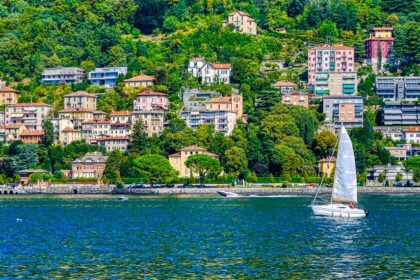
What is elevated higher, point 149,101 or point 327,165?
point 149,101

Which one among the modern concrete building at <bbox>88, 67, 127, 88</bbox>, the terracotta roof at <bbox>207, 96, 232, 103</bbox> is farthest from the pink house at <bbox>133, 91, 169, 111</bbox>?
the modern concrete building at <bbox>88, 67, 127, 88</bbox>

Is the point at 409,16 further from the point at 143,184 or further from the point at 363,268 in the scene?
the point at 363,268

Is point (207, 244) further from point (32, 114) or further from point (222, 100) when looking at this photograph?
point (32, 114)

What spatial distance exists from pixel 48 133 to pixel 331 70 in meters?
39.5

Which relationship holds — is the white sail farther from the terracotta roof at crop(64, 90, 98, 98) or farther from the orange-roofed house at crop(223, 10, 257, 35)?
the orange-roofed house at crop(223, 10, 257, 35)

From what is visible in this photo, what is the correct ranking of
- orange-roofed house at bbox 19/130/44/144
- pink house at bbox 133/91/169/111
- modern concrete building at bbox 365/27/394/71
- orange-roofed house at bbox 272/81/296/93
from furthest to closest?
modern concrete building at bbox 365/27/394/71
orange-roofed house at bbox 272/81/296/93
pink house at bbox 133/91/169/111
orange-roofed house at bbox 19/130/44/144

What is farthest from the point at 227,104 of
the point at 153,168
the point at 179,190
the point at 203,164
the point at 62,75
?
the point at 62,75

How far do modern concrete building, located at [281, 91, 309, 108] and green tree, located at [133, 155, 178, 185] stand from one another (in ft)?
69.7

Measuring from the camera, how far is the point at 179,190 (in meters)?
107

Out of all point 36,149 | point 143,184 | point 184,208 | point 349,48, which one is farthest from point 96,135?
point 184,208

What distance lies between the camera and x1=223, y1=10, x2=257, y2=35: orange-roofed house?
14875 centimetres

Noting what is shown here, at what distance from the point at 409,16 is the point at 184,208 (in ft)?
287

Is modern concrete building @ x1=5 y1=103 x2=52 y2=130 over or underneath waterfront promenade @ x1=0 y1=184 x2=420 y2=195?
over

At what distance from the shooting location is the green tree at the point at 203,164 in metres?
108
